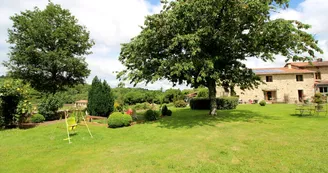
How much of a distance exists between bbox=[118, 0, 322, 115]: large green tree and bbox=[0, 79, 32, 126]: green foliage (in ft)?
21.6

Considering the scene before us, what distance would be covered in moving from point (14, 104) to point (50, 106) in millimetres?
3182

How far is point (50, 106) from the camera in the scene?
15.8 meters

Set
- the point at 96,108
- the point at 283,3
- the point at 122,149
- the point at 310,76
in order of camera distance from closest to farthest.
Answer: the point at 122,149, the point at 283,3, the point at 96,108, the point at 310,76

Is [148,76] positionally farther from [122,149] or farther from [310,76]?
[310,76]

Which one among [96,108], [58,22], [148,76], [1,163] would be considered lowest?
[1,163]

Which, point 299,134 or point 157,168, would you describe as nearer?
point 157,168

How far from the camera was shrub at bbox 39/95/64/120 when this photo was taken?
51.8 feet

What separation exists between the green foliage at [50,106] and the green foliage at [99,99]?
2.59 meters

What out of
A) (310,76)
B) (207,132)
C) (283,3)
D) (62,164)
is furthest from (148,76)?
(310,76)

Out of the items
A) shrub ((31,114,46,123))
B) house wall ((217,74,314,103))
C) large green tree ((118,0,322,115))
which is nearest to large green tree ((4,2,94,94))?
shrub ((31,114,46,123))

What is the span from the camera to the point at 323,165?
4875 mm

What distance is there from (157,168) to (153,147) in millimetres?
2034

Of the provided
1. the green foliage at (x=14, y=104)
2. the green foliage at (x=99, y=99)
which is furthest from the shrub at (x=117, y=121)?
the green foliage at (x=14, y=104)

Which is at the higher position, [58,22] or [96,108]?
[58,22]
